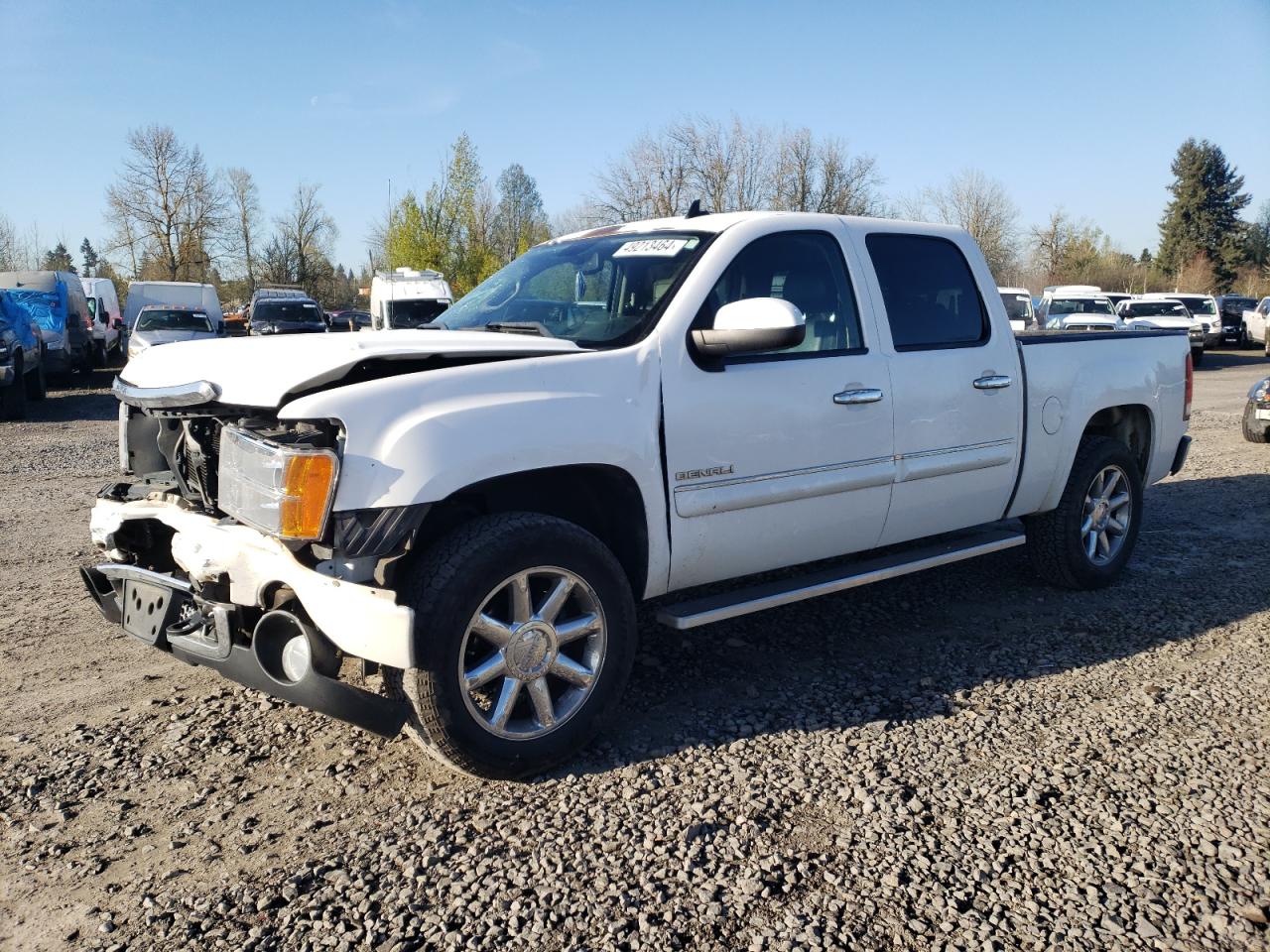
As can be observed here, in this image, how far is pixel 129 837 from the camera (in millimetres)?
2953

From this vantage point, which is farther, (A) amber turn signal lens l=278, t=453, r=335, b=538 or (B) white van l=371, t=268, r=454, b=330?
(B) white van l=371, t=268, r=454, b=330

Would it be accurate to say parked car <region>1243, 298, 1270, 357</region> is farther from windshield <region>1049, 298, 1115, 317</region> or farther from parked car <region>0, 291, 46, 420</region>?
parked car <region>0, 291, 46, 420</region>

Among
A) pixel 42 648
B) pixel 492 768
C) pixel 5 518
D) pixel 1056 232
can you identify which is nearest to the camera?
pixel 492 768

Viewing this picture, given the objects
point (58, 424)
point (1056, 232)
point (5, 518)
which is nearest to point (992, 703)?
point (5, 518)

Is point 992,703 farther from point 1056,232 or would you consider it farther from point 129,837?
point 1056,232

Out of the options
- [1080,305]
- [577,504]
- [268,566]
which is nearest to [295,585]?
[268,566]

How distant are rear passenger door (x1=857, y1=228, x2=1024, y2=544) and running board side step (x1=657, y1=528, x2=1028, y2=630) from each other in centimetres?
11

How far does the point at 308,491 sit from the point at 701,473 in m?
1.45

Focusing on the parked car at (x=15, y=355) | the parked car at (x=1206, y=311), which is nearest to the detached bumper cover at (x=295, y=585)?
the parked car at (x=15, y=355)

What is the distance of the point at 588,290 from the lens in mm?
4141

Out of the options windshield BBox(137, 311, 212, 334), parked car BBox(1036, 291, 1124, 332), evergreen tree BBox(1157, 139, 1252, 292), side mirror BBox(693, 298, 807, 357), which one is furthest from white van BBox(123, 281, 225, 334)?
evergreen tree BBox(1157, 139, 1252, 292)

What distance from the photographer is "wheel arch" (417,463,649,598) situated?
339 cm

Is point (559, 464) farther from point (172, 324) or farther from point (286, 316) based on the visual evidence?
point (286, 316)

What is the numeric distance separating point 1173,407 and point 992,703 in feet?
9.67
